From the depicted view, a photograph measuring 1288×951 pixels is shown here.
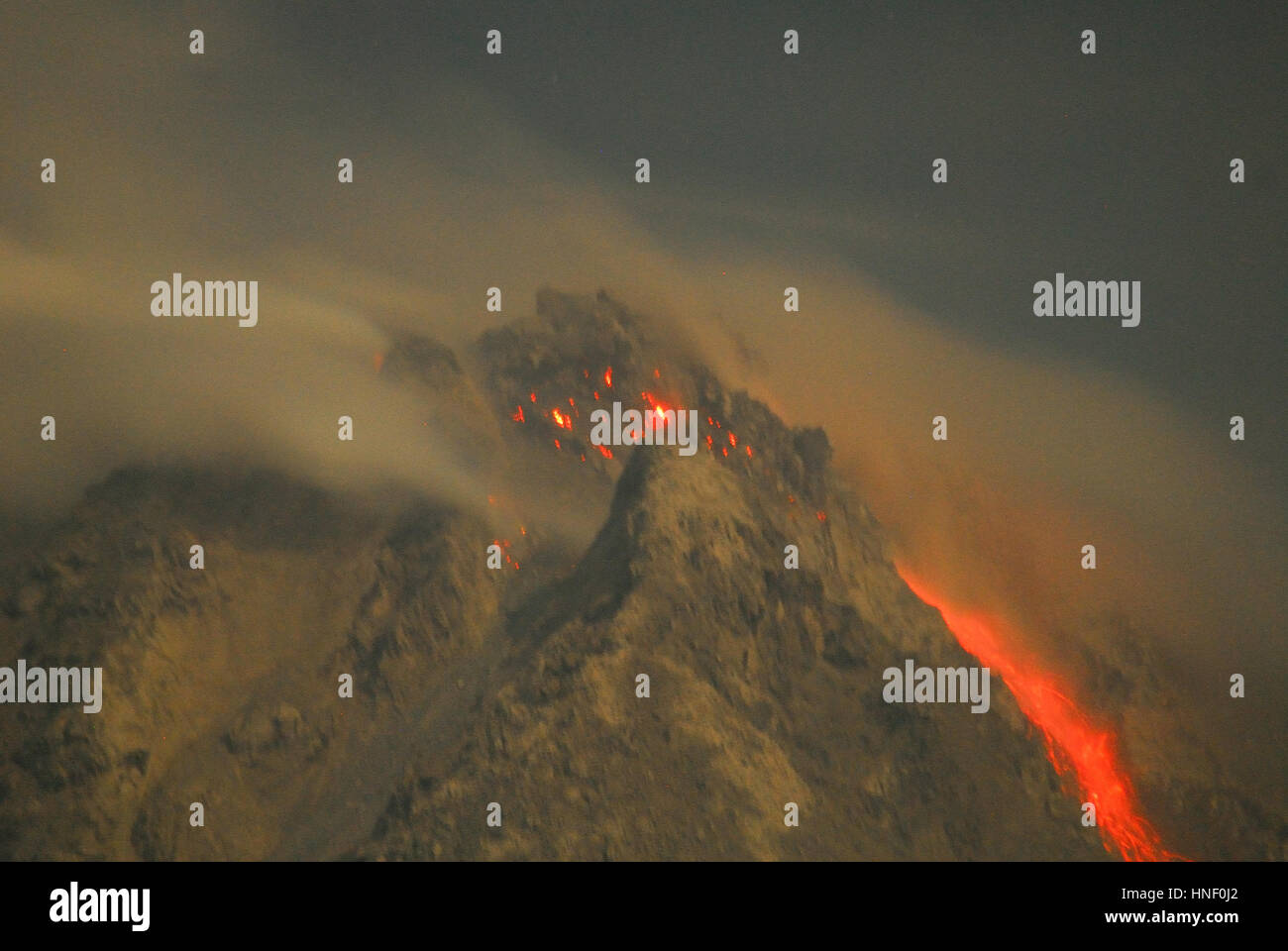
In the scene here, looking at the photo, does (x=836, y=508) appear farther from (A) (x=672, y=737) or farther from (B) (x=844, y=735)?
(A) (x=672, y=737)

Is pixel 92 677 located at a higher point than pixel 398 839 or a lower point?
higher

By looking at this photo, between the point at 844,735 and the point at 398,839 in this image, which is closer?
the point at 398,839

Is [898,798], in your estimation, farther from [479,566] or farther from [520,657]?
[479,566]

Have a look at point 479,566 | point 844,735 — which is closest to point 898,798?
point 844,735

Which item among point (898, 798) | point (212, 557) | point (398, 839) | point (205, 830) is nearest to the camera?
point (398, 839)

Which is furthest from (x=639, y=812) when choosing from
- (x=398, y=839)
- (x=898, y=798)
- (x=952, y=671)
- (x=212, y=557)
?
(x=212, y=557)

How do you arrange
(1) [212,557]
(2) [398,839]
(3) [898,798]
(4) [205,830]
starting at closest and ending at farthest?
1. (2) [398,839]
2. (3) [898,798]
3. (4) [205,830]
4. (1) [212,557]

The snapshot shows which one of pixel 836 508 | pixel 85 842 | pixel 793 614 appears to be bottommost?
pixel 85 842
